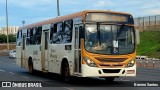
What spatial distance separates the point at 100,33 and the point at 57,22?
405 centimetres

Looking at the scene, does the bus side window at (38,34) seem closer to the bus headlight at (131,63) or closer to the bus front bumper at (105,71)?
the bus front bumper at (105,71)

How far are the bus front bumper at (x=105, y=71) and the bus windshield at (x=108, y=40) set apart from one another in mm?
670

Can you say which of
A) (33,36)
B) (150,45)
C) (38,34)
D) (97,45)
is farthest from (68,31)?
(150,45)

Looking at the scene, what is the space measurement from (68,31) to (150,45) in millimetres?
49922

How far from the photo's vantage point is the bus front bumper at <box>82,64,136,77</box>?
1639 cm

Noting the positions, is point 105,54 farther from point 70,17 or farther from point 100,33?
point 70,17

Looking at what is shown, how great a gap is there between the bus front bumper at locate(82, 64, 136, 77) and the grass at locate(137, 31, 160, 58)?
41.5 meters

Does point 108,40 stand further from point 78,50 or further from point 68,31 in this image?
point 68,31

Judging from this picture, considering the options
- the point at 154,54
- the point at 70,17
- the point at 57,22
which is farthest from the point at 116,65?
the point at 154,54

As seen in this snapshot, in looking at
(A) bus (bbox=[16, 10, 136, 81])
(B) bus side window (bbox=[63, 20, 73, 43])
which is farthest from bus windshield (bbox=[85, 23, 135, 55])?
(B) bus side window (bbox=[63, 20, 73, 43])

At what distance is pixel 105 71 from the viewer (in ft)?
54.5

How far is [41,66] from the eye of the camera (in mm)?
22844

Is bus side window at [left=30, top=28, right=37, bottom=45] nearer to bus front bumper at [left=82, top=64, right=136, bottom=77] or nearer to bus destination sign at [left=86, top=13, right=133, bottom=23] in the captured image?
bus destination sign at [left=86, top=13, right=133, bottom=23]

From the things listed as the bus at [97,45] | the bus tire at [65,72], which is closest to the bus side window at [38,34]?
the bus at [97,45]
